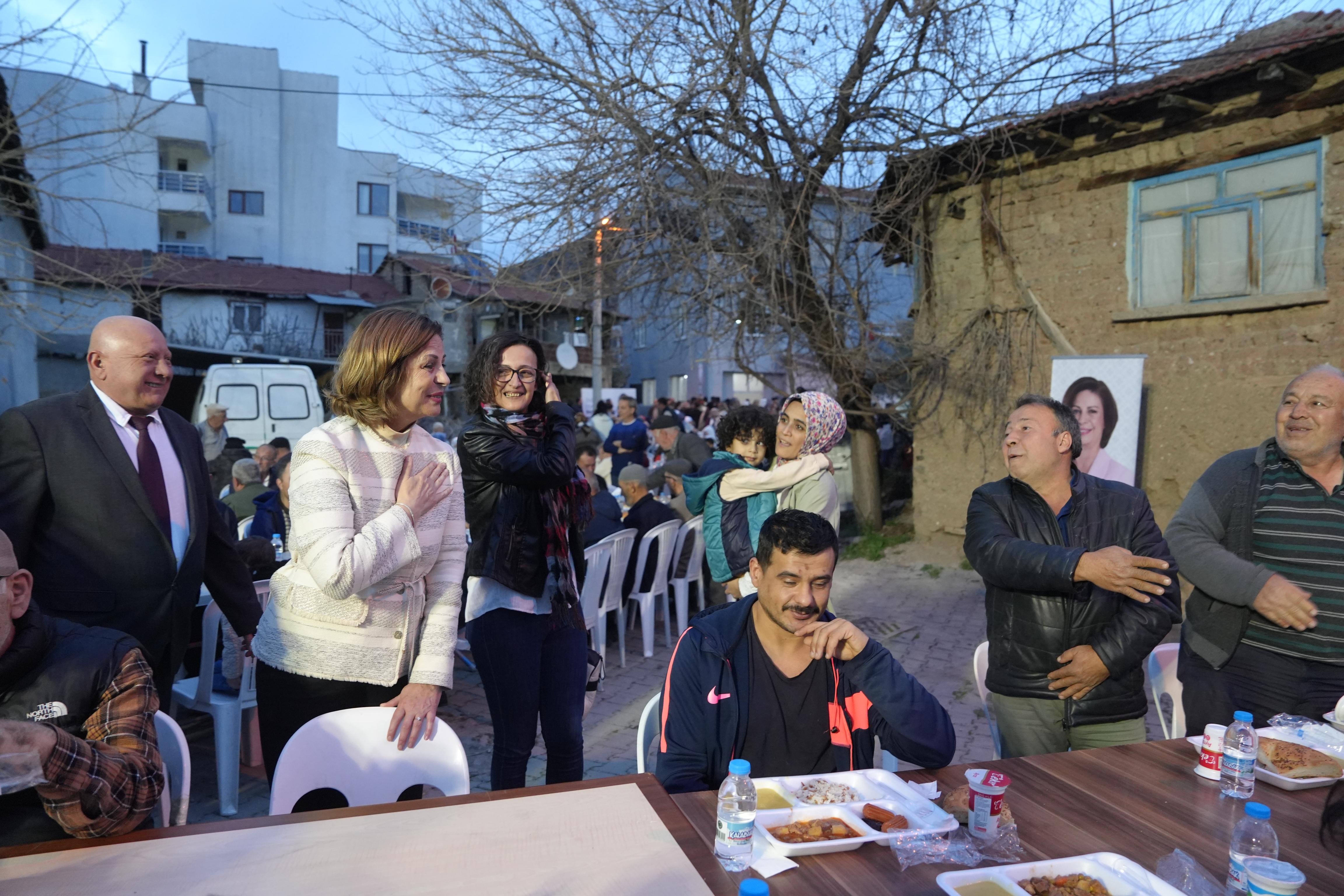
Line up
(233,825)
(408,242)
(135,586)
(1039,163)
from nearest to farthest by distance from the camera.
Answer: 1. (233,825)
2. (135,586)
3. (1039,163)
4. (408,242)

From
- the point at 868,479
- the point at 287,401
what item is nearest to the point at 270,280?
the point at 287,401

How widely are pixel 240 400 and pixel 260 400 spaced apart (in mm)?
273

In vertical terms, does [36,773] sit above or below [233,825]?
above

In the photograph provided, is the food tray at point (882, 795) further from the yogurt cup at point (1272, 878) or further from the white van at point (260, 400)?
the white van at point (260, 400)

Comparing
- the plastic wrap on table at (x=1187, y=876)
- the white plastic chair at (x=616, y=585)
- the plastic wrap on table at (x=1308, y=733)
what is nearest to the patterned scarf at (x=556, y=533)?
the plastic wrap on table at (x=1187, y=876)

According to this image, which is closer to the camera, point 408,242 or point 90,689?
point 90,689

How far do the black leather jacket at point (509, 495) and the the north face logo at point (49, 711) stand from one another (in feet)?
4.26

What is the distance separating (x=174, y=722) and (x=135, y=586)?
2.86ft

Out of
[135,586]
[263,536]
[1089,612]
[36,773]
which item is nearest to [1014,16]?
[1089,612]

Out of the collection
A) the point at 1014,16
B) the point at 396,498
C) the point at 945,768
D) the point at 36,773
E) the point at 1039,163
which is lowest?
the point at 945,768

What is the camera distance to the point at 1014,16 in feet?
28.9

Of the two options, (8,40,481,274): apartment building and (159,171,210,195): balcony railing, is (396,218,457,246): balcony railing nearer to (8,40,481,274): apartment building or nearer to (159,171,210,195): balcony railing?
(8,40,481,274): apartment building

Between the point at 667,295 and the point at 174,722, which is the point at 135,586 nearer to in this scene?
the point at 174,722

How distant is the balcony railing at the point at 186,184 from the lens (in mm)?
30375
